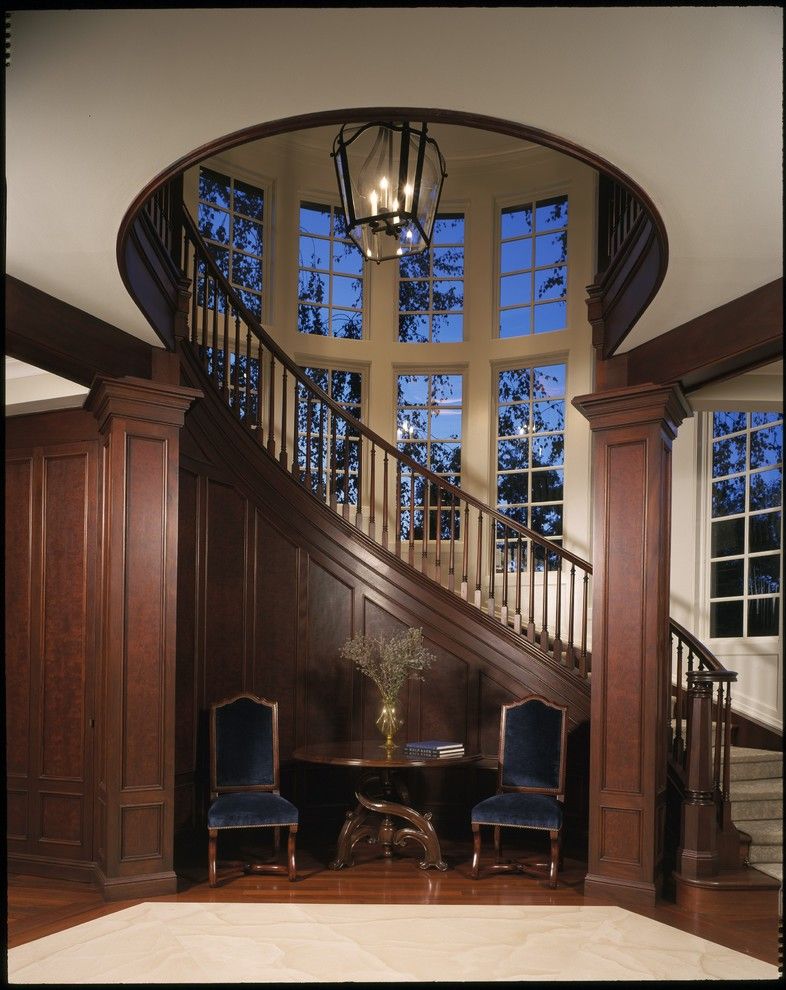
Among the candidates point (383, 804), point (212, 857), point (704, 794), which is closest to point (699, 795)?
point (704, 794)

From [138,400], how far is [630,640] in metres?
3.07

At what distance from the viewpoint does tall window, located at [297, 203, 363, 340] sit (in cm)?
884

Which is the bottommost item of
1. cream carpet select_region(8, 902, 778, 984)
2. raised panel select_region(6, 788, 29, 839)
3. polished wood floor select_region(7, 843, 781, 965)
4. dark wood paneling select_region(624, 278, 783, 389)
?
polished wood floor select_region(7, 843, 781, 965)

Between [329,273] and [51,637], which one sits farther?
[329,273]

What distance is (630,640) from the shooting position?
18.4 ft

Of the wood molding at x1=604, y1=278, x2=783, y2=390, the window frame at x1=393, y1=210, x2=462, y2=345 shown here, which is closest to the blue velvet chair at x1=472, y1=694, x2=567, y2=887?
the wood molding at x1=604, y1=278, x2=783, y2=390

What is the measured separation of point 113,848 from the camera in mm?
5355

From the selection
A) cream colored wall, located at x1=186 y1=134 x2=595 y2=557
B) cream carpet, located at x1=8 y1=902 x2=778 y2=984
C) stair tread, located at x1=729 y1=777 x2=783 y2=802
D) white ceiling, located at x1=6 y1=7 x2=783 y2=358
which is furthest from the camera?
cream colored wall, located at x1=186 y1=134 x2=595 y2=557

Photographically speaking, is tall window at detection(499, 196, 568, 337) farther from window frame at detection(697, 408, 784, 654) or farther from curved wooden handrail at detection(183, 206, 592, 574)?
curved wooden handrail at detection(183, 206, 592, 574)

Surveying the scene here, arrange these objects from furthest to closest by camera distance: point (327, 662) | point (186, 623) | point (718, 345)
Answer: point (327, 662), point (186, 623), point (718, 345)

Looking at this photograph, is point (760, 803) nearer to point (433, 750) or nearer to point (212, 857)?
point (433, 750)

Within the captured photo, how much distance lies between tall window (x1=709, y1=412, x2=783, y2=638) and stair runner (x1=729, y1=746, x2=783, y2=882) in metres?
1.02

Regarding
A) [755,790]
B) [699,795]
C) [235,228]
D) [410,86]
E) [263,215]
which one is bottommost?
[755,790]

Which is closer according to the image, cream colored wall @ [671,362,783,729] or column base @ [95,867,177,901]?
column base @ [95,867,177,901]
